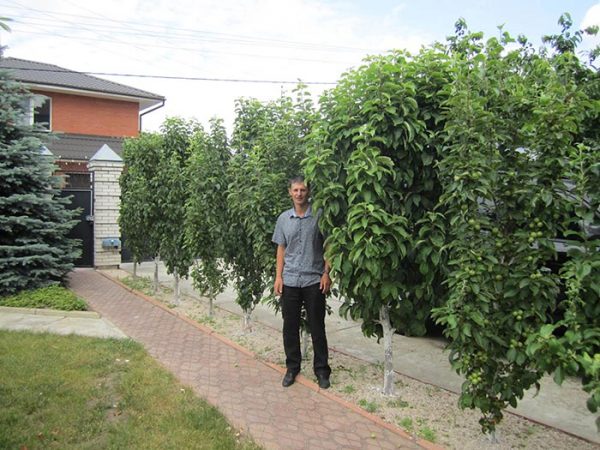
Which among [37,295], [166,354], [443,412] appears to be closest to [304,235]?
[443,412]

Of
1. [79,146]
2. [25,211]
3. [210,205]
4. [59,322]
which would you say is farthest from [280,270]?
[79,146]

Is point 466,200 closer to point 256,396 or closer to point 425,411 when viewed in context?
point 425,411

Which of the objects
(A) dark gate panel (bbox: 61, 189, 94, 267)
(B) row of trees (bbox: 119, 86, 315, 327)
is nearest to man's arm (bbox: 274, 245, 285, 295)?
(B) row of trees (bbox: 119, 86, 315, 327)

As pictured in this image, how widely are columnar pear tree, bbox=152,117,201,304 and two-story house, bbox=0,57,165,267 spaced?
4044 millimetres

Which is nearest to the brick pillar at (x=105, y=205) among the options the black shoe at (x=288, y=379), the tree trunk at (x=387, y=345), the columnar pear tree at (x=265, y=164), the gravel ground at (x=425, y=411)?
the columnar pear tree at (x=265, y=164)

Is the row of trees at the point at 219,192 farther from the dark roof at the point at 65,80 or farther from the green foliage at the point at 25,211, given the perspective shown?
the dark roof at the point at 65,80

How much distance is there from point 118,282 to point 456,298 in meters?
8.40

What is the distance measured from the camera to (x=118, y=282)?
9625 mm

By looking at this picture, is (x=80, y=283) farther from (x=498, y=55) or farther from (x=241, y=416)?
(x=498, y=55)

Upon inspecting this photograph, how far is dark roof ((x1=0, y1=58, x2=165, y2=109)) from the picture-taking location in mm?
17031

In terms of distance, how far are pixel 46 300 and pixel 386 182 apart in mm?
6281

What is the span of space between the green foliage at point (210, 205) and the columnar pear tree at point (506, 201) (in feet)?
11.5

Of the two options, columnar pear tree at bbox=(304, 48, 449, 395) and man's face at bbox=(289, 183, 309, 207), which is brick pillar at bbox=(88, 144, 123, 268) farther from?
columnar pear tree at bbox=(304, 48, 449, 395)

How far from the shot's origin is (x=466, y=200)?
116 inches
